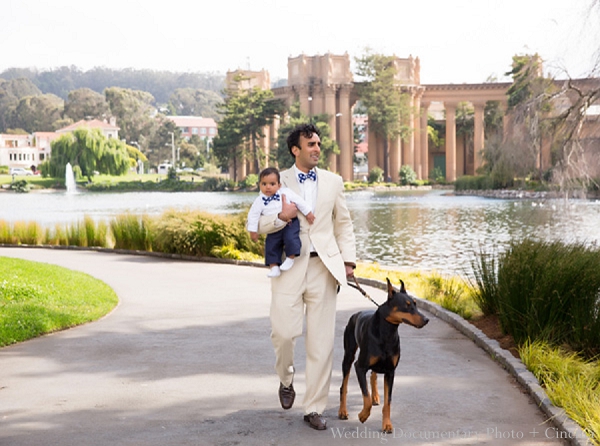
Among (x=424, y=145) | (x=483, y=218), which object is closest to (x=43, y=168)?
(x=424, y=145)

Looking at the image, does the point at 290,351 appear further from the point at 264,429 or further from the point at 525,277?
the point at 525,277

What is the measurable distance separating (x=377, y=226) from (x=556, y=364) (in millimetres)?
28950

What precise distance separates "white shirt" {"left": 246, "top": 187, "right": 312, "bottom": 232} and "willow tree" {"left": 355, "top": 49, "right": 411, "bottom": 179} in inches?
3306

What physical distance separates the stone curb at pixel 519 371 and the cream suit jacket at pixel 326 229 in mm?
1730

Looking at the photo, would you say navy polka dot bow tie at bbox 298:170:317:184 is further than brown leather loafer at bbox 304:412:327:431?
Yes

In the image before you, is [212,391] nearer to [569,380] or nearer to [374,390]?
[374,390]

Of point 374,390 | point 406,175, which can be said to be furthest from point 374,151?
point 374,390

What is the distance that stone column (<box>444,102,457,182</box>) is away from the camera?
91500mm

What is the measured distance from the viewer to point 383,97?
89.8 meters

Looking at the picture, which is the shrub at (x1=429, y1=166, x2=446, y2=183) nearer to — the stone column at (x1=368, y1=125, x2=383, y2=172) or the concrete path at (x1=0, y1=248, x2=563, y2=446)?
the stone column at (x1=368, y1=125, x2=383, y2=172)

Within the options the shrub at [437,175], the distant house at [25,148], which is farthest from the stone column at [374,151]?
the distant house at [25,148]

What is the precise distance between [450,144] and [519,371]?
86887 millimetres

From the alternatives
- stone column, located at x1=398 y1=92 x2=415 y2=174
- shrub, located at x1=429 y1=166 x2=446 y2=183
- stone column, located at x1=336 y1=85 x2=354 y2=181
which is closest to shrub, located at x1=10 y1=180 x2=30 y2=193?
stone column, located at x1=336 y1=85 x2=354 y2=181

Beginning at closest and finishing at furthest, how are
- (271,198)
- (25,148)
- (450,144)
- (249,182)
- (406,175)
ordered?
(271,198)
(406,175)
(249,182)
(450,144)
(25,148)
